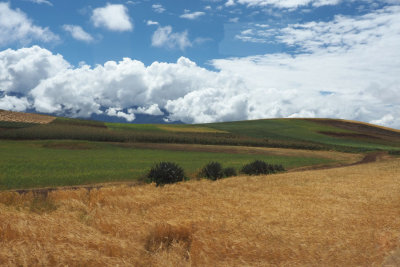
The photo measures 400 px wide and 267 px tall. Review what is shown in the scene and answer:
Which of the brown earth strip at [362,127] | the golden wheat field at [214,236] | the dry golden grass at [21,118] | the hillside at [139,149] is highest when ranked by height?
the brown earth strip at [362,127]

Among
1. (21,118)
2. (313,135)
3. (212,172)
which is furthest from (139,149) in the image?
(313,135)

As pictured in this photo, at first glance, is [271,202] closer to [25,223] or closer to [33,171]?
[25,223]

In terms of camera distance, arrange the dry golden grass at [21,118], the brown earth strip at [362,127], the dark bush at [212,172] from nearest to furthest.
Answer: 1. the dark bush at [212,172]
2. the dry golden grass at [21,118]
3. the brown earth strip at [362,127]

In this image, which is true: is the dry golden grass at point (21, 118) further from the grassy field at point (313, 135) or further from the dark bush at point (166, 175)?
the dark bush at point (166, 175)

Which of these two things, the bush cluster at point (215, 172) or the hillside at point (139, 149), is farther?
the hillside at point (139, 149)

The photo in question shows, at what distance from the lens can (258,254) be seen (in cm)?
537

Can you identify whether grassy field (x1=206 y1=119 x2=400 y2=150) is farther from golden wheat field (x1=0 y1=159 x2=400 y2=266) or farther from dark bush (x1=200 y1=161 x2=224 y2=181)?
golden wheat field (x1=0 y1=159 x2=400 y2=266)

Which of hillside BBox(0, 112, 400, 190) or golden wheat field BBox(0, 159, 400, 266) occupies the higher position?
golden wheat field BBox(0, 159, 400, 266)

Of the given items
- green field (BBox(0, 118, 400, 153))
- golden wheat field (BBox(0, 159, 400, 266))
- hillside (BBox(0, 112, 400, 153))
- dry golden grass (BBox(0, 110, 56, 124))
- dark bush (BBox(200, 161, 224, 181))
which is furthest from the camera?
dry golden grass (BBox(0, 110, 56, 124))

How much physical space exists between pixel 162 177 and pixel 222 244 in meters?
17.8

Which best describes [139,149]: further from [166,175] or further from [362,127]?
[362,127]

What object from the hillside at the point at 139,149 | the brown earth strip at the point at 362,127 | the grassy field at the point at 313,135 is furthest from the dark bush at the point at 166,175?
the brown earth strip at the point at 362,127

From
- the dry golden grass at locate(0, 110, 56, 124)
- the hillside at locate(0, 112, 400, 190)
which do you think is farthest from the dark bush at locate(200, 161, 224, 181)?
the dry golden grass at locate(0, 110, 56, 124)

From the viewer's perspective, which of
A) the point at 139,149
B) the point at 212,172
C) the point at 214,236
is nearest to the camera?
the point at 214,236
